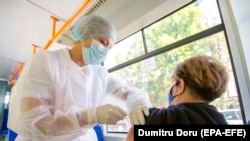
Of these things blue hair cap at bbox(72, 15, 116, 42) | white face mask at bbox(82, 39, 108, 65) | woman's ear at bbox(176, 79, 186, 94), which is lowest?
woman's ear at bbox(176, 79, 186, 94)

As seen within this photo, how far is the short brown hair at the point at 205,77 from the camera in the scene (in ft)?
2.84

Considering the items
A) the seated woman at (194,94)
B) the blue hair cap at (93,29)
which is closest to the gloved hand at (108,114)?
the seated woman at (194,94)

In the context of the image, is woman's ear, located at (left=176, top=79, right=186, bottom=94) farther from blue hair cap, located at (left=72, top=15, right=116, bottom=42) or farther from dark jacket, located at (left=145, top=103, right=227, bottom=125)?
blue hair cap, located at (left=72, top=15, right=116, bottom=42)

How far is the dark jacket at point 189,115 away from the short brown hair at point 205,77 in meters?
0.09

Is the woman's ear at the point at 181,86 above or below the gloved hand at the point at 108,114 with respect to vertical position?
above

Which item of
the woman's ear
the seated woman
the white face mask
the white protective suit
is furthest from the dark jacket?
the white face mask

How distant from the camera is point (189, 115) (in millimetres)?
769

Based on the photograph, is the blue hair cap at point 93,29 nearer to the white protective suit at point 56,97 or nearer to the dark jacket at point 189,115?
the white protective suit at point 56,97

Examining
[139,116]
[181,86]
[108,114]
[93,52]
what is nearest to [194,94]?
[181,86]

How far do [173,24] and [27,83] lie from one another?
5.18ft

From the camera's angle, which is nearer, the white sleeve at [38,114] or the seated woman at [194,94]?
the seated woman at [194,94]

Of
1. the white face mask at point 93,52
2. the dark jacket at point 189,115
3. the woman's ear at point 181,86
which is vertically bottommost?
the dark jacket at point 189,115

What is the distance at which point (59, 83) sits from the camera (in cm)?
114

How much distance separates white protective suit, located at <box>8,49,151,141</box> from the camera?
0.92 m
